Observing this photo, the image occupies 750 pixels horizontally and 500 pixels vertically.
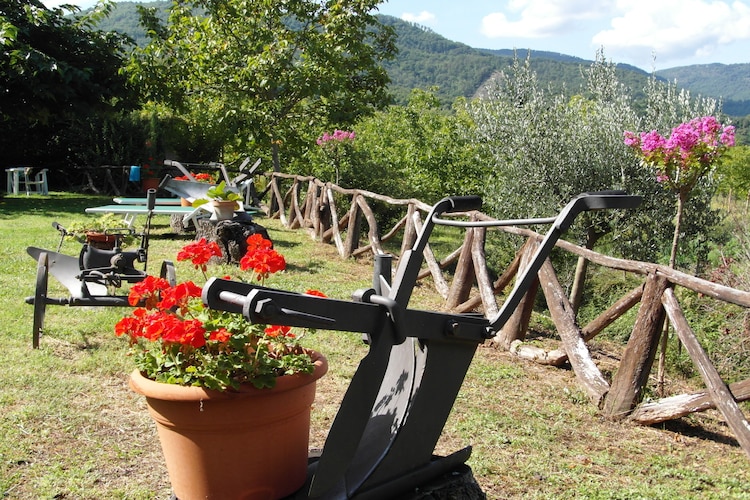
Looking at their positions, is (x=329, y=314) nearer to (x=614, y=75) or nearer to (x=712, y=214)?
(x=712, y=214)

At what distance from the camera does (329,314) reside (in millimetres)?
1741

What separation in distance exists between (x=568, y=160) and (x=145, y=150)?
10.8m

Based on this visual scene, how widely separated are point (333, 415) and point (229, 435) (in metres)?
1.61

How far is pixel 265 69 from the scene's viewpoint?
42.6 ft

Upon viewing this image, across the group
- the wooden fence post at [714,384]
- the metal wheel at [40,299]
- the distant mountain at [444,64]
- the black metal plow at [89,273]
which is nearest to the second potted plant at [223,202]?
the black metal plow at [89,273]

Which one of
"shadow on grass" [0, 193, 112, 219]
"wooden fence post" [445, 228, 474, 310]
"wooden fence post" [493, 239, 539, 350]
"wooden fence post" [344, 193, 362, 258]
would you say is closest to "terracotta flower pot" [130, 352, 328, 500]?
"wooden fence post" [493, 239, 539, 350]

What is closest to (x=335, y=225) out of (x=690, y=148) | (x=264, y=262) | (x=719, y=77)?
(x=690, y=148)

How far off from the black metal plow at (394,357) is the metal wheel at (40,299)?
2779 mm

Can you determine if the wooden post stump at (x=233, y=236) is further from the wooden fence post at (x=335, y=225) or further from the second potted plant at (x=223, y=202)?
the wooden fence post at (x=335, y=225)

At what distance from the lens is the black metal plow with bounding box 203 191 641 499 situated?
1.71 m

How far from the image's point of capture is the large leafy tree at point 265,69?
43.2 feet

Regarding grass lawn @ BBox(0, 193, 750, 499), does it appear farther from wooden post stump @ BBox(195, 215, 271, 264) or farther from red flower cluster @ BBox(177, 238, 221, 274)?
wooden post stump @ BBox(195, 215, 271, 264)

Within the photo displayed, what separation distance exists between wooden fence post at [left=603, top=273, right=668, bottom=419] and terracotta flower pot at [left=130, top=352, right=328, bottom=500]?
2.35 metres

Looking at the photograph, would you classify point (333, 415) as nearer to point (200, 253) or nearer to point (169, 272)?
point (200, 253)
